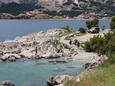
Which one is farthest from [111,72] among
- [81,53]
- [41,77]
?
[81,53]

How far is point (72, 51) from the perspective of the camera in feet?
317

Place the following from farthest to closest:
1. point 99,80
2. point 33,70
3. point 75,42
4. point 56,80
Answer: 1. point 75,42
2. point 33,70
3. point 56,80
4. point 99,80

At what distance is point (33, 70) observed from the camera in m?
75.2

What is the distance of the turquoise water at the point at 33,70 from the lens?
63.3 m

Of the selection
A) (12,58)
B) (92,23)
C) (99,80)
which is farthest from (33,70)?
(92,23)

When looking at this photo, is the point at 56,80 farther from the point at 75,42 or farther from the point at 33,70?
the point at 75,42

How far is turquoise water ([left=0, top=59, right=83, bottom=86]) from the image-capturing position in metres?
63.3

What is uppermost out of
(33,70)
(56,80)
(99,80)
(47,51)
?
(99,80)

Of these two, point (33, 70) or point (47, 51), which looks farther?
point (47, 51)

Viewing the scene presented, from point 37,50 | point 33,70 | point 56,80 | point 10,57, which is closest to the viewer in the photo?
point 56,80

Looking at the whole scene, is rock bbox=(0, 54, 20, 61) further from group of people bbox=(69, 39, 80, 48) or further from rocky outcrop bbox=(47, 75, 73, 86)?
rocky outcrop bbox=(47, 75, 73, 86)

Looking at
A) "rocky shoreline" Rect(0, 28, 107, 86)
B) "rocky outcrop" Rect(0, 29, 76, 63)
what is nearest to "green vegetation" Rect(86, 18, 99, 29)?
"rocky shoreline" Rect(0, 28, 107, 86)

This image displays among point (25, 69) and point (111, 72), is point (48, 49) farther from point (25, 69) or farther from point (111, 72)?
point (111, 72)

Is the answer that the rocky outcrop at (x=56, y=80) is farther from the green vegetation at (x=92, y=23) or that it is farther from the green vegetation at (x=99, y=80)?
the green vegetation at (x=92, y=23)
